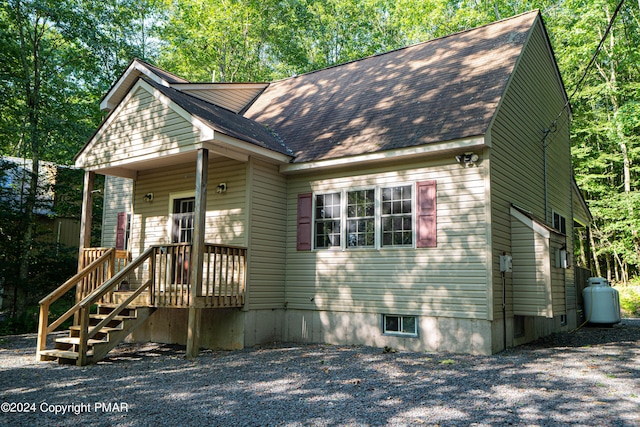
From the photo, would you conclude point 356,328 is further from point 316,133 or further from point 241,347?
point 316,133

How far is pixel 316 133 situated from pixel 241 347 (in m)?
4.91

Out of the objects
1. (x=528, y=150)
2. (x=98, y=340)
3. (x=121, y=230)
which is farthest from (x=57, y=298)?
(x=528, y=150)

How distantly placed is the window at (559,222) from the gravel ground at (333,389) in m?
4.15

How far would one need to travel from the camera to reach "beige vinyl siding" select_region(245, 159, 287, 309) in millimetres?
9789

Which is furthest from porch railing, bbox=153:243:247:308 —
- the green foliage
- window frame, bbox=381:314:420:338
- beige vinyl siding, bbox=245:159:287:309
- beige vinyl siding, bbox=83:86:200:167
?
the green foliage

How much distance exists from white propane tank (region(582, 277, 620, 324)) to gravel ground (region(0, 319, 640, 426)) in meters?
4.22

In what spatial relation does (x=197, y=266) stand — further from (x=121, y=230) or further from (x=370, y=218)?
(x=121, y=230)

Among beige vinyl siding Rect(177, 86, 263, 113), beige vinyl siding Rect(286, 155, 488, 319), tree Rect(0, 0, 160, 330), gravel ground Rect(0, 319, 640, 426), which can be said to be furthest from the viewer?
tree Rect(0, 0, 160, 330)

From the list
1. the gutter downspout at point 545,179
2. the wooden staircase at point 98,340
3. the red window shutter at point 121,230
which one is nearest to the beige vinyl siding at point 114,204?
the red window shutter at point 121,230

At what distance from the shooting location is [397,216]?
9227mm

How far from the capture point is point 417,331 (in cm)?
877

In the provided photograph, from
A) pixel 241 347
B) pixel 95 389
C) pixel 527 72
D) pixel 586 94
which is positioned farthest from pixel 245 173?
pixel 586 94

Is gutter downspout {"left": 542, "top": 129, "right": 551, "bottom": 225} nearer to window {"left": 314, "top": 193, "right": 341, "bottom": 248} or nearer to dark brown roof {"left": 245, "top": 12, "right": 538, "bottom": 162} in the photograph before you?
dark brown roof {"left": 245, "top": 12, "right": 538, "bottom": 162}

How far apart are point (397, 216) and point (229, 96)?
7.24 metres
